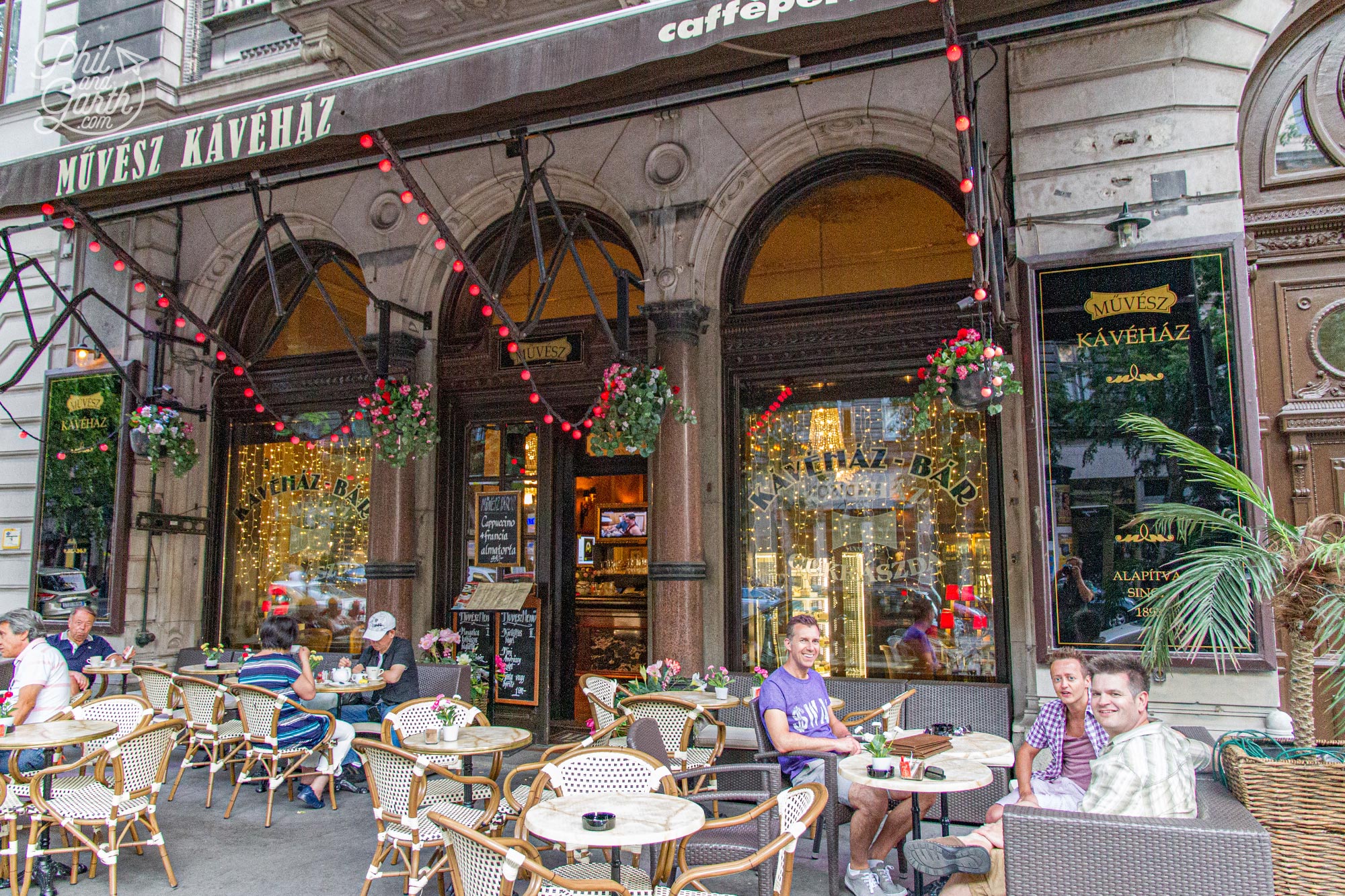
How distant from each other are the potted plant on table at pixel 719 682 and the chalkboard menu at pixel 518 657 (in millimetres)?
2422

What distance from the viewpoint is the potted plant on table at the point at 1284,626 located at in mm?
4000

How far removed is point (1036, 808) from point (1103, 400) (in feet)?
12.5

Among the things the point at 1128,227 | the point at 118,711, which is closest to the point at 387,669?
the point at 118,711

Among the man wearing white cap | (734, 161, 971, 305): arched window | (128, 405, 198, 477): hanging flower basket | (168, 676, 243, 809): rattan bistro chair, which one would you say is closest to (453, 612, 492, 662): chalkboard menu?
the man wearing white cap

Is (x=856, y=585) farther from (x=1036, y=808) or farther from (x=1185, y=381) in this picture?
(x=1036, y=808)

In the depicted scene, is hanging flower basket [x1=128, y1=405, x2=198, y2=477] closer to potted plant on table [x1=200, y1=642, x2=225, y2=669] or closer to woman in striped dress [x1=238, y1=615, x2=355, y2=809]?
potted plant on table [x1=200, y1=642, x2=225, y2=669]

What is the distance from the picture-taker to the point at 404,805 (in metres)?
5.10

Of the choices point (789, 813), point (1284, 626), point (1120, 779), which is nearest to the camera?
point (1120, 779)

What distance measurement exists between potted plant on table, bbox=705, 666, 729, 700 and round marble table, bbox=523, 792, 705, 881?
117 inches

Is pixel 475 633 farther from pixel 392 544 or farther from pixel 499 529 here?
pixel 392 544

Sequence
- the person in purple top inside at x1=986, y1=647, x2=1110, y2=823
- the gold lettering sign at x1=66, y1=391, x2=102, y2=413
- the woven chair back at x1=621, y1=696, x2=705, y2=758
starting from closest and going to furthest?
the person in purple top inside at x1=986, y1=647, x2=1110, y2=823, the woven chair back at x1=621, y1=696, x2=705, y2=758, the gold lettering sign at x1=66, y1=391, x2=102, y2=413

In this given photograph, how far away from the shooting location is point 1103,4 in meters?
5.51

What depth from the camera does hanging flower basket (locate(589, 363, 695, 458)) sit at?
8.21 meters

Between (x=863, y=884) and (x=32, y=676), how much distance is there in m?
5.26
